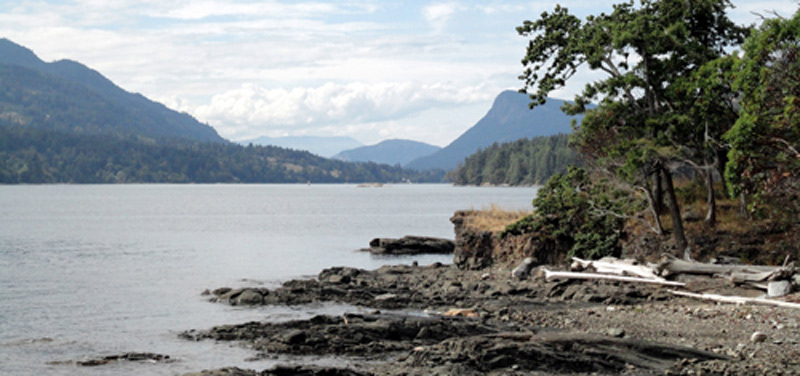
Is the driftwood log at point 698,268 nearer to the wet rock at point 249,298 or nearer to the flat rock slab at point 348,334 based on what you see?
the flat rock slab at point 348,334

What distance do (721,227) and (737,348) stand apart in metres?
14.6

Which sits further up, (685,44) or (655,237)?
(685,44)

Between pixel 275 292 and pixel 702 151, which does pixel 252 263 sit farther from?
pixel 702 151

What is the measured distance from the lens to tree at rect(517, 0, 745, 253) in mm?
28922

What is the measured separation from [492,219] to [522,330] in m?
18.6

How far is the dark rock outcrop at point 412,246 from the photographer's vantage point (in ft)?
176

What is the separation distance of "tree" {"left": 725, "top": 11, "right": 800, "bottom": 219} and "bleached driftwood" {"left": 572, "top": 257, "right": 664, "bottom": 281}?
14.2ft

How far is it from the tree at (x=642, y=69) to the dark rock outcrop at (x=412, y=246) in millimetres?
22482

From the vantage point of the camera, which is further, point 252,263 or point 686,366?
point 252,263

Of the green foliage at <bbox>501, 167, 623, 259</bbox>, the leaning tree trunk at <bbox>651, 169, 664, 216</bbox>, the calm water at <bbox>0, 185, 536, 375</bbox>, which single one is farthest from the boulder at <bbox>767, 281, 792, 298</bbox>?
the calm water at <bbox>0, 185, 536, 375</bbox>

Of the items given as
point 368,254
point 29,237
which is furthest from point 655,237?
point 29,237

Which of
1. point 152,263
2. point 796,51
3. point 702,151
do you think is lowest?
point 152,263

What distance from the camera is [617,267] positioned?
27812 mm

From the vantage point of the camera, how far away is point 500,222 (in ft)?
125
